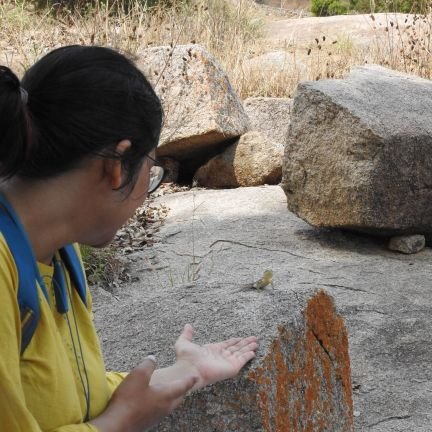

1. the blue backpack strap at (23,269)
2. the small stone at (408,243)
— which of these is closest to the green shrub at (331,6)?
the small stone at (408,243)

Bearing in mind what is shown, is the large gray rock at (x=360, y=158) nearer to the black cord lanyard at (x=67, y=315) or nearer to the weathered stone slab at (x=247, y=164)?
the weathered stone slab at (x=247, y=164)

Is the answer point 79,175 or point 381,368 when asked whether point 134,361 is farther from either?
point 381,368

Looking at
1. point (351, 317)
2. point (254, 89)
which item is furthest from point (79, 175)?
point (254, 89)

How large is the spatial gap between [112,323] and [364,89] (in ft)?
10.1

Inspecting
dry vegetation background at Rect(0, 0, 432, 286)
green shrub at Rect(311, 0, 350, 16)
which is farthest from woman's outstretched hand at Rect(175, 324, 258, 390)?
green shrub at Rect(311, 0, 350, 16)

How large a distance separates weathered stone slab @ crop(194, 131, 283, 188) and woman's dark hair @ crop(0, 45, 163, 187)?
567 cm

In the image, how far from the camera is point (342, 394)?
236 centimetres

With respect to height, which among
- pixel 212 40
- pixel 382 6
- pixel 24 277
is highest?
pixel 24 277

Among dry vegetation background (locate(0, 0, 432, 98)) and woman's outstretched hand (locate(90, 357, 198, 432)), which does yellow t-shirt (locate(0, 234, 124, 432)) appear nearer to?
woman's outstretched hand (locate(90, 357, 198, 432))

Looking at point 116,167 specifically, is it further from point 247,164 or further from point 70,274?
point 247,164

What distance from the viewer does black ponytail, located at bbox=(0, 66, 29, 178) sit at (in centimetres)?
130

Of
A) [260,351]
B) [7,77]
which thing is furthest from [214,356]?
[7,77]

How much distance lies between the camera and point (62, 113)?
4.35 ft

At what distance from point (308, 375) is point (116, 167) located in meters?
1.00
